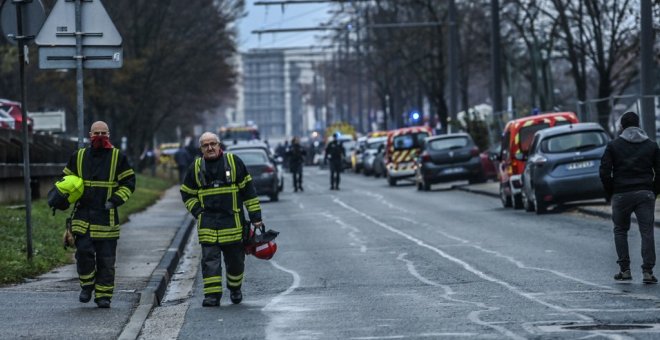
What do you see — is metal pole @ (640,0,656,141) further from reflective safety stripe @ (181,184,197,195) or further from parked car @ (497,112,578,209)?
reflective safety stripe @ (181,184,197,195)

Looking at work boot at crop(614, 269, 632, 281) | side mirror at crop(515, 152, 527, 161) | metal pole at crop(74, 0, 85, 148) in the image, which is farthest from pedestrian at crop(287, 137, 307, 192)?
work boot at crop(614, 269, 632, 281)

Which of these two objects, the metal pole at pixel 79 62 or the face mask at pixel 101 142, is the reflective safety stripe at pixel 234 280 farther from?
the metal pole at pixel 79 62

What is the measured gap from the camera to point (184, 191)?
14.3 metres

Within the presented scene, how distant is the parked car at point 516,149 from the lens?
104ft

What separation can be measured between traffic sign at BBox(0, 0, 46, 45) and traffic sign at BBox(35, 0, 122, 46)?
37.5 inches

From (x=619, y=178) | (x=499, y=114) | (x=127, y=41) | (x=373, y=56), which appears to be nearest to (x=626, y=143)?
(x=619, y=178)

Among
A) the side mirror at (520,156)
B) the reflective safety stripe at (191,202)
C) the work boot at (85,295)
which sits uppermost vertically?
the side mirror at (520,156)

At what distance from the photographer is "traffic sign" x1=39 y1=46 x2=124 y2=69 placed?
16734 millimetres

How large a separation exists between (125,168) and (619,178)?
185 inches

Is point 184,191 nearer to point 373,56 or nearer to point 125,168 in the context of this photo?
point 125,168

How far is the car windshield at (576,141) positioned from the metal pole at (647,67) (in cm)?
80

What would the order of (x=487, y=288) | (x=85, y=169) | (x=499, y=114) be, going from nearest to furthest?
1. (x=85, y=169)
2. (x=487, y=288)
3. (x=499, y=114)

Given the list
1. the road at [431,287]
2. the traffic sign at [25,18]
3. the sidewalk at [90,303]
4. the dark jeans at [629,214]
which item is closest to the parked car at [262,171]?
the road at [431,287]

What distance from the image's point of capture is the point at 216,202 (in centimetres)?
1412
